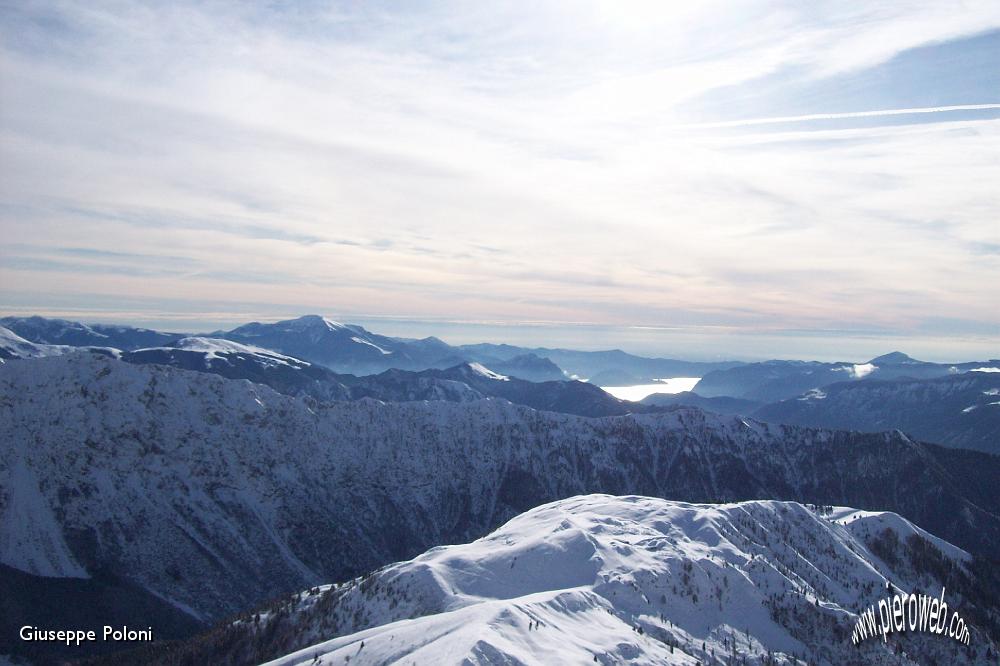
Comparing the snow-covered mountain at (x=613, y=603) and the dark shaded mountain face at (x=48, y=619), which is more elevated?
the snow-covered mountain at (x=613, y=603)

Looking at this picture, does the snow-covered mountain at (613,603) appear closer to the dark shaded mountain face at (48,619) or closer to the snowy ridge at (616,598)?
the snowy ridge at (616,598)

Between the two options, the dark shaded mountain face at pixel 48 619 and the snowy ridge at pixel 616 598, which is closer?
the snowy ridge at pixel 616 598

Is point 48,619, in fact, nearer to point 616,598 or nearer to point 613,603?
point 616,598

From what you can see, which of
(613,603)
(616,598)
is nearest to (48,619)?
(616,598)

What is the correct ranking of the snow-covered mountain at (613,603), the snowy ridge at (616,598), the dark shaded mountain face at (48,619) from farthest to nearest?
1. the dark shaded mountain face at (48,619)
2. the snow-covered mountain at (613,603)
3. the snowy ridge at (616,598)

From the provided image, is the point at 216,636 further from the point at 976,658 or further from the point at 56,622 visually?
the point at 976,658

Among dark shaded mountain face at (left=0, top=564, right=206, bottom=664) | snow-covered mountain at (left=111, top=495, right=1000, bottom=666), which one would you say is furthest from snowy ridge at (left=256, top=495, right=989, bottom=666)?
dark shaded mountain face at (left=0, top=564, right=206, bottom=664)

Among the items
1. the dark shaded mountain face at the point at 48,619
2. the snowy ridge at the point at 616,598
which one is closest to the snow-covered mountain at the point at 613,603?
the snowy ridge at the point at 616,598

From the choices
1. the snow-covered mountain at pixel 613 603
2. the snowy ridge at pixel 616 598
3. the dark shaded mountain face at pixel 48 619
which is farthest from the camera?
the dark shaded mountain face at pixel 48 619
